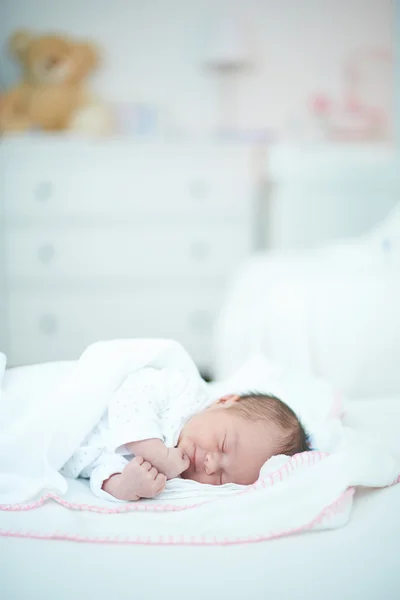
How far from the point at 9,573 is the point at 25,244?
6.64ft

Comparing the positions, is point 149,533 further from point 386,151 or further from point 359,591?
point 386,151

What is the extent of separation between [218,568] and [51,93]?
2.38m

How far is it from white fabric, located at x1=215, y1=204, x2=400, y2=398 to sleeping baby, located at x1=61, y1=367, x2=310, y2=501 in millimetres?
482

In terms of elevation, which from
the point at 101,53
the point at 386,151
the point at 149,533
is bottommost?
the point at 149,533

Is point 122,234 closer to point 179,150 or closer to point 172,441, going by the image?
point 179,150

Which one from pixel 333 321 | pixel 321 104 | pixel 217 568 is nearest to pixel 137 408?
pixel 217 568

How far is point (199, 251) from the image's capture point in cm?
269

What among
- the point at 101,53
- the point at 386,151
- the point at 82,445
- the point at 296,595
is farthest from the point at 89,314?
the point at 296,595

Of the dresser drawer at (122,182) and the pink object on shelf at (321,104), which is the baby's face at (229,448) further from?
the pink object on shelf at (321,104)

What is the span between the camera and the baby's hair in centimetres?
94

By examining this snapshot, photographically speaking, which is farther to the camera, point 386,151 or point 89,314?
point 386,151

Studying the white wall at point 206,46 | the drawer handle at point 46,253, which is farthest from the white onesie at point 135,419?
the white wall at point 206,46

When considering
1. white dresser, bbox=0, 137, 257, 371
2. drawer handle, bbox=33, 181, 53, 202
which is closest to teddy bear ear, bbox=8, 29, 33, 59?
white dresser, bbox=0, 137, 257, 371

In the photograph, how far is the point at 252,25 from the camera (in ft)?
9.80
